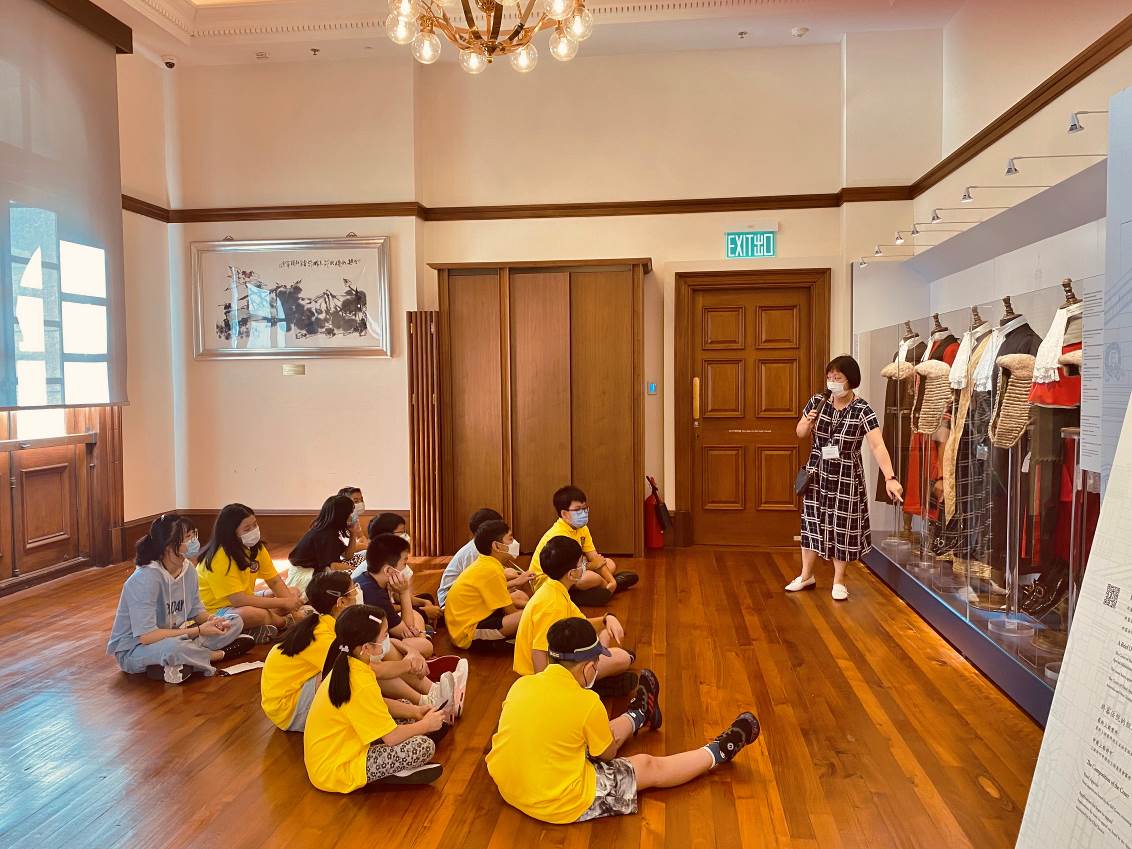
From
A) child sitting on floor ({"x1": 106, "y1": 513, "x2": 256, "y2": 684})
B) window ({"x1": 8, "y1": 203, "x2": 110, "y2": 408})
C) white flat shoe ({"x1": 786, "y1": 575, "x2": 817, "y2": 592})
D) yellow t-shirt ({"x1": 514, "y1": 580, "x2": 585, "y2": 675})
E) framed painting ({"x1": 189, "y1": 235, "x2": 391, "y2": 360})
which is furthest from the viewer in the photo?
framed painting ({"x1": 189, "y1": 235, "x2": 391, "y2": 360})

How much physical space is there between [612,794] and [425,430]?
4369mm

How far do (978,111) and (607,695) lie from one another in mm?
4718

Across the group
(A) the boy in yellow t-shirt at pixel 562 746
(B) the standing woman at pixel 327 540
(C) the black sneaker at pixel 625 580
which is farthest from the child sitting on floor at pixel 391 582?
(C) the black sneaker at pixel 625 580

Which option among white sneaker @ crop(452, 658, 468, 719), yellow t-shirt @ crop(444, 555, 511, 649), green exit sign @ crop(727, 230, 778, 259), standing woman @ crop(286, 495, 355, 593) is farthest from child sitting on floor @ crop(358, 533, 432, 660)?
green exit sign @ crop(727, 230, 778, 259)

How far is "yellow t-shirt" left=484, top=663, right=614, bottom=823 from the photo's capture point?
99.7 inches

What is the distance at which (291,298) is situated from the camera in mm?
7102

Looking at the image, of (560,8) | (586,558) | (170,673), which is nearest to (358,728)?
(170,673)

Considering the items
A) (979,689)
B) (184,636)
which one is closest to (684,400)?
(979,689)

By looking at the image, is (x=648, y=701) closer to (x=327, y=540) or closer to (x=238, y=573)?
(x=327, y=540)

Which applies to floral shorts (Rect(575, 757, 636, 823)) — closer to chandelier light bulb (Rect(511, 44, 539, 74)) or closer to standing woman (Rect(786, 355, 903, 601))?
standing woman (Rect(786, 355, 903, 601))

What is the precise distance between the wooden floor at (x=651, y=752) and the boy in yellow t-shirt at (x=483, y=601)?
0.75 feet

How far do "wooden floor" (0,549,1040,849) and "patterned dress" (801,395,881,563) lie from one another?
591mm

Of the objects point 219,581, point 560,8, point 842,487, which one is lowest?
point 219,581

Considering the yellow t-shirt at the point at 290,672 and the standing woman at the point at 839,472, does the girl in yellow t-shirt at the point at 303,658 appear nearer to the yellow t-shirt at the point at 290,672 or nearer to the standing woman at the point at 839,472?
the yellow t-shirt at the point at 290,672
